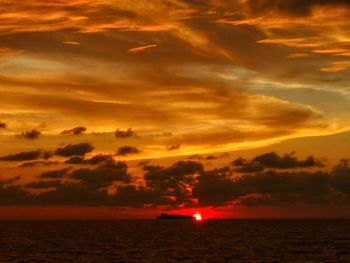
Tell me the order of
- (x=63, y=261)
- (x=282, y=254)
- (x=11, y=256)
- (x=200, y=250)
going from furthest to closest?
(x=200, y=250) → (x=282, y=254) → (x=11, y=256) → (x=63, y=261)

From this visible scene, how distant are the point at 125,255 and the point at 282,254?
36.1 meters

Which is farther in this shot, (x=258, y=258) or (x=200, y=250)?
(x=200, y=250)

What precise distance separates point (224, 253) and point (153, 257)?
18950 mm

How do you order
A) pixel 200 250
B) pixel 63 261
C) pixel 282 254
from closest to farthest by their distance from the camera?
pixel 63 261 < pixel 282 254 < pixel 200 250

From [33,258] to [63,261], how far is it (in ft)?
30.8

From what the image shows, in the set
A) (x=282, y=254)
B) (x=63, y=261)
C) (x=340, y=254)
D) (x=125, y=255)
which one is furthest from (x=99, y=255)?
(x=340, y=254)

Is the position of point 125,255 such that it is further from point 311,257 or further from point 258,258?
point 311,257

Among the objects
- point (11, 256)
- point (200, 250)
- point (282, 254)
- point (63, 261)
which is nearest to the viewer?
point (63, 261)

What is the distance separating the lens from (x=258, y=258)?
406 ft

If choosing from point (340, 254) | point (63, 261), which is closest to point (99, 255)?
point (63, 261)

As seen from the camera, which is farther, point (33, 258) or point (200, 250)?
point (200, 250)

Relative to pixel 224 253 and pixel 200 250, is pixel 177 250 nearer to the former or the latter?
pixel 200 250

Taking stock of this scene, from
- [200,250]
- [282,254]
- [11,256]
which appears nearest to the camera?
[11,256]

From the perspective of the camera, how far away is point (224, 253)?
5369 inches
